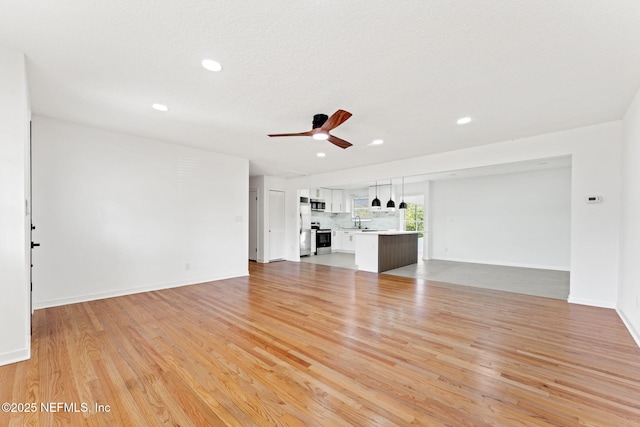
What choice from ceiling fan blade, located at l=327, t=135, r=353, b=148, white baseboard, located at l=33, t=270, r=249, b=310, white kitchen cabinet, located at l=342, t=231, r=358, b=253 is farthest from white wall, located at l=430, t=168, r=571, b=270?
white baseboard, located at l=33, t=270, r=249, b=310

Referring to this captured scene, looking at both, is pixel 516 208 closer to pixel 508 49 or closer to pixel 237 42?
pixel 508 49

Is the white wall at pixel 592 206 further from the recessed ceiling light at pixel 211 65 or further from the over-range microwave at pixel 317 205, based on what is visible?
the over-range microwave at pixel 317 205

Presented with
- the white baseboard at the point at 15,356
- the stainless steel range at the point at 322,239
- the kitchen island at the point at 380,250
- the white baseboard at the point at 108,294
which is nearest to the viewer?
the white baseboard at the point at 15,356

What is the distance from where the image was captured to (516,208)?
286 inches

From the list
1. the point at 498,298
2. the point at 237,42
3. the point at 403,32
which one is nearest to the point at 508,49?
the point at 403,32

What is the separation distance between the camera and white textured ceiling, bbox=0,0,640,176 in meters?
1.80

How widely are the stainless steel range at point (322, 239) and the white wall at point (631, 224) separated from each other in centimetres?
730

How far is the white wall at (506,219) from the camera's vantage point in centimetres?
666

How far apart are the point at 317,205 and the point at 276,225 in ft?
6.75

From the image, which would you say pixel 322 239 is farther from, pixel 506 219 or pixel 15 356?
pixel 15 356

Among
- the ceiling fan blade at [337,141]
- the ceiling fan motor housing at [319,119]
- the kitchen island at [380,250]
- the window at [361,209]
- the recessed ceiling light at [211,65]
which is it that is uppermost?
the recessed ceiling light at [211,65]

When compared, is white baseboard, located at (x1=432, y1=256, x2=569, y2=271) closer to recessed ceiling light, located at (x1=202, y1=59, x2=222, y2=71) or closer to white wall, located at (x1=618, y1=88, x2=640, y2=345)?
white wall, located at (x1=618, y1=88, x2=640, y2=345)

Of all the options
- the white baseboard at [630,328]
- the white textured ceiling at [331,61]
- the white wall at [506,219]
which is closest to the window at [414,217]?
the white wall at [506,219]

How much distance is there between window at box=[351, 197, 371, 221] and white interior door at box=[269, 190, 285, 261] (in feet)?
10.8
